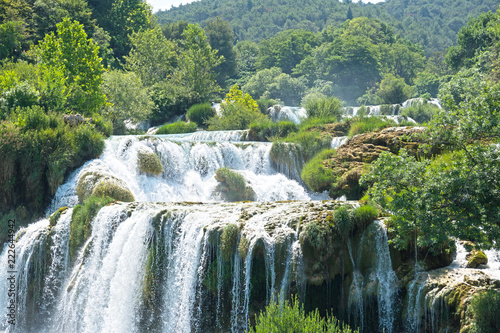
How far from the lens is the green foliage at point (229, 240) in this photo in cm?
1112

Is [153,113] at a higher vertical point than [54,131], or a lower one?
higher

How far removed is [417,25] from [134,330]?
130066mm

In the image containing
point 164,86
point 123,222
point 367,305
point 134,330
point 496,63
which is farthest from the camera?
point 164,86

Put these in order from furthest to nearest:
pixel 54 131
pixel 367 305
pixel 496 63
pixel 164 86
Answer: pixel 164 86 < pixel 496 63 < pixel 54 131 < pixel 367 305

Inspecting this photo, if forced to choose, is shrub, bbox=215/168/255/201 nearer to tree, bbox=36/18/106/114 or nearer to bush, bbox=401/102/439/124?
tree, bbox=36/18/106/114

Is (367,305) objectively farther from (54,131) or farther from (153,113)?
(153,113)

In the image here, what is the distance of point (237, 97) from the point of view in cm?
3744

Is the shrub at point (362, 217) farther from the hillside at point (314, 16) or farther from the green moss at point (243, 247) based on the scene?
the hillside at point (314, 16)

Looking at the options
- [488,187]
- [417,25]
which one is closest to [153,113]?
[488,187]

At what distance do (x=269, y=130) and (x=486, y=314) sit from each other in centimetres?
1697

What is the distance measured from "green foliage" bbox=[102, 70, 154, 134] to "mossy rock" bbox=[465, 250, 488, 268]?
2262 cm

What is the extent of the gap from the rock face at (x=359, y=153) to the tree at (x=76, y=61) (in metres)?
13.6

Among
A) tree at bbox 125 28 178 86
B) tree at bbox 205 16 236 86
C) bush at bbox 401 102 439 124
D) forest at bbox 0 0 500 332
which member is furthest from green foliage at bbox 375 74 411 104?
tree at bbox 125 28 178 86

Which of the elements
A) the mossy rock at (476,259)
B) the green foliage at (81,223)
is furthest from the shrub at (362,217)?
the green foliage at (81,223)
